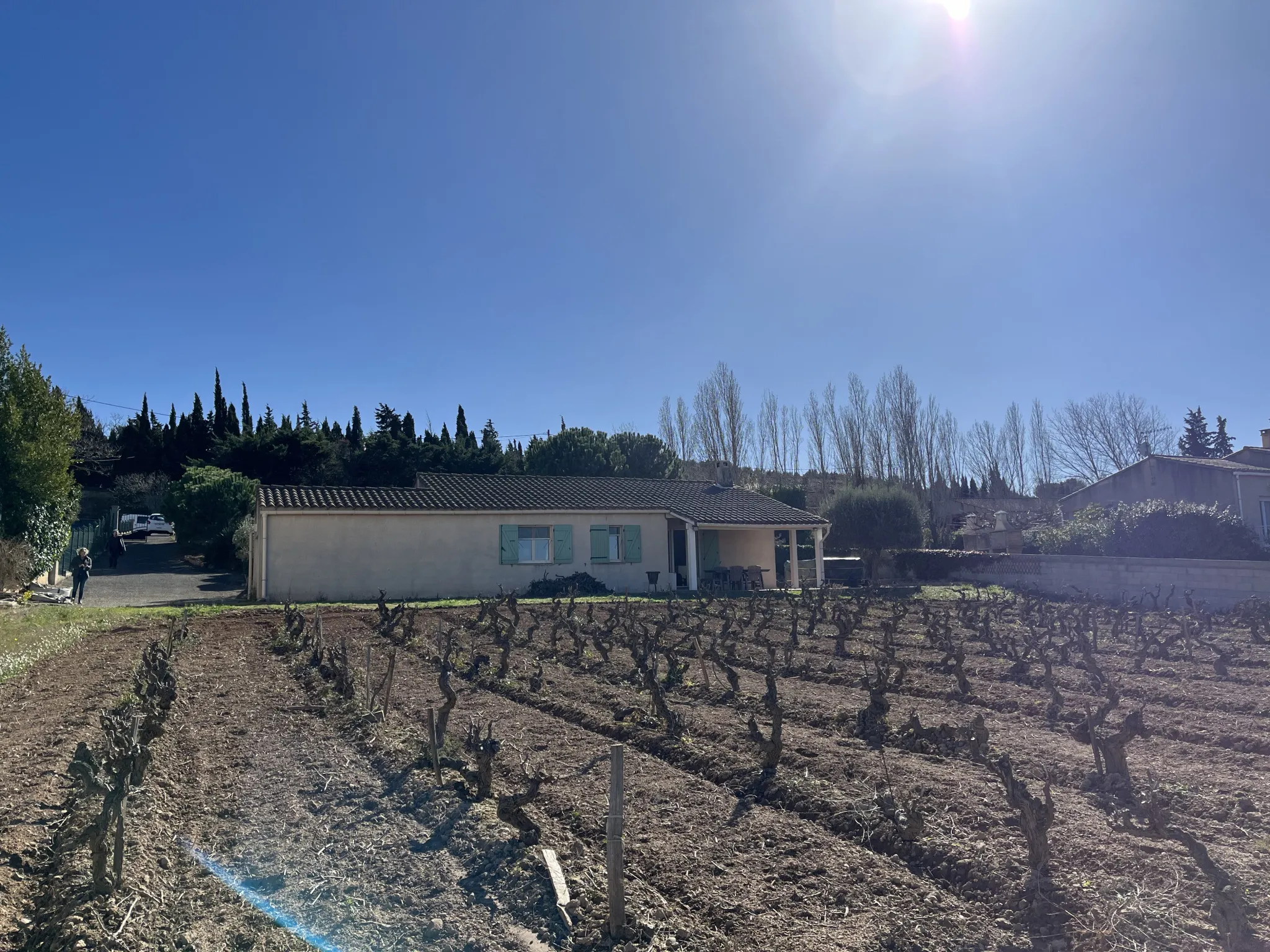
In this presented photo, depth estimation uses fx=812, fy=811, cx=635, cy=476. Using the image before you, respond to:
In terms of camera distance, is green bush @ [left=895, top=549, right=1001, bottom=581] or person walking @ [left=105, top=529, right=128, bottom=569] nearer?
green bush @ [left=895, top=549, right=1001, bottom=581]

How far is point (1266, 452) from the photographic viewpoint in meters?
31.4

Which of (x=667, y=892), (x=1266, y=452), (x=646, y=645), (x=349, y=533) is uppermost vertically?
(x=1266, y=452)

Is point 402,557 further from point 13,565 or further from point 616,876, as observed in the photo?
point 616,876

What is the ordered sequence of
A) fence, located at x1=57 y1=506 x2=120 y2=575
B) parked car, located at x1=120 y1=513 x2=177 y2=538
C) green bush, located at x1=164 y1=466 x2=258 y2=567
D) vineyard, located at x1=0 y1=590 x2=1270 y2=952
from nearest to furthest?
vineyard, located at x1=0 y1=590 x2=1270 y2=952 < fence, located at x1=57 y1=506 x2=120 y2=575 < green bush, located at x1=164 y1=466 x2=258 y2=567 < parked car, located at x1=120 y1=513 x2=177 y2=538

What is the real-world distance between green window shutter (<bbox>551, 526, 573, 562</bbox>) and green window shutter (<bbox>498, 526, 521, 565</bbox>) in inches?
46.2

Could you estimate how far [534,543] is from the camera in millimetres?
23812

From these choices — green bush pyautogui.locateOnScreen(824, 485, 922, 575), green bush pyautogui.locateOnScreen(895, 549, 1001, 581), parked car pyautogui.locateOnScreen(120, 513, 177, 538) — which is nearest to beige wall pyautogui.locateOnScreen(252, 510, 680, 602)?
green bush pyautogui.locateOnScreen(895, 549, 1001, 581)

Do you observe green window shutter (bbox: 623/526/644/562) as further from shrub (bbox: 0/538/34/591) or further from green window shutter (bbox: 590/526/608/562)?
shrub (bbox: 0/538/34/591)

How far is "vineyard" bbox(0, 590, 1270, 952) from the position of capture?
3.81 meters

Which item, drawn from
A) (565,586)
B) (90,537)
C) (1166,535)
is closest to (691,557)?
(565,586)

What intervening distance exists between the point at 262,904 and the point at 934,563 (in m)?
26.4

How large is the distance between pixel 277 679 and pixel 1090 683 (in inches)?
372

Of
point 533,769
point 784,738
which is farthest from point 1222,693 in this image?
point 533,769

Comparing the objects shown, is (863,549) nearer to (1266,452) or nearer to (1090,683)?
(1266,452)
